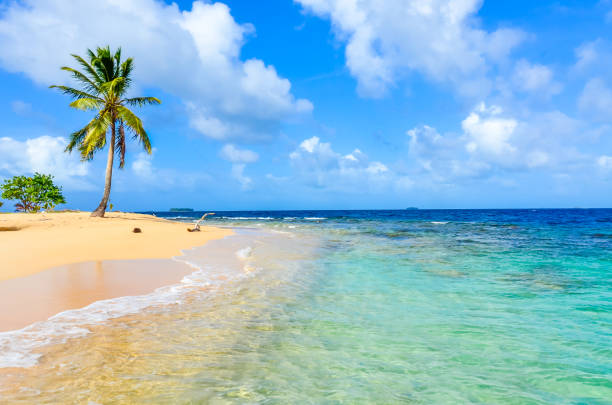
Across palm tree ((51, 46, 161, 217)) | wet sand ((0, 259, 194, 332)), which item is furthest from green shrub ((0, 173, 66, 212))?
wet sand ((0, 259, 194, 332))

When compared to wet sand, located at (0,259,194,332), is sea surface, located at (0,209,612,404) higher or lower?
lower

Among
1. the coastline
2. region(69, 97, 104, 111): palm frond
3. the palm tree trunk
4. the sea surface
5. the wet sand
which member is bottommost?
the sea surface

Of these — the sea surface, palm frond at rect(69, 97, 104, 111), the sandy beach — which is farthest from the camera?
palm frond at rect(69, 97, 104, 111)

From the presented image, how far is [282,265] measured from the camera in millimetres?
10828

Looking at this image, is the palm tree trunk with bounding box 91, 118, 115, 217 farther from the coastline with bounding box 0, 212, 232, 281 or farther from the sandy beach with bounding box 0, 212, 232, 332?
the sandy beach with bounding box 0, 212, 232, 332

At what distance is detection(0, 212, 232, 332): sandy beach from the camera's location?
5730 mm

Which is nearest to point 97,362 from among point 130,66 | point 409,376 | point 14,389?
point 14,389

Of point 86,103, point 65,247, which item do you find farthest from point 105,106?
point 65,247

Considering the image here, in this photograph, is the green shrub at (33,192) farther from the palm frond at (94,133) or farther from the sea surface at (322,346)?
the sea surface at (322,346)

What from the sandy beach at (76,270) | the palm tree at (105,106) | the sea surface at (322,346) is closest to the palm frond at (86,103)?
the palm tree at (105,106)

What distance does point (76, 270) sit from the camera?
8.45 m

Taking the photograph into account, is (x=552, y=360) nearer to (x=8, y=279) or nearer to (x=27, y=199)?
(x=8, y=279)

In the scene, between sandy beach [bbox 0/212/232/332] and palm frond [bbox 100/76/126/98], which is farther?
palm frond [bbox 100/76/126/98]

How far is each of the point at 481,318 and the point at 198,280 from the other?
6.13 meters
